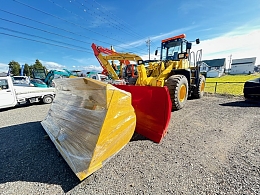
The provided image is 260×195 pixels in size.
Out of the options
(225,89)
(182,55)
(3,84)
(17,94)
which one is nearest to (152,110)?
(182,55)

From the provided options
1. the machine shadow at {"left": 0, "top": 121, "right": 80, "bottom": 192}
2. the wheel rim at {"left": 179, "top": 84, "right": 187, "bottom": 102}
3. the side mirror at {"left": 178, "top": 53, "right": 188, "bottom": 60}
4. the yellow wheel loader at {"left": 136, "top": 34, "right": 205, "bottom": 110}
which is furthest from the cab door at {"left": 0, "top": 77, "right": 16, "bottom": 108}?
the side mirror at {"left": 178, "top": 53, "right": 188, "bottom": 60}

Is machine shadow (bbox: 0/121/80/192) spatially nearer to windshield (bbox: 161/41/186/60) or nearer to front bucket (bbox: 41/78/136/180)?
front bucket (bbox: 41/78/136/180)

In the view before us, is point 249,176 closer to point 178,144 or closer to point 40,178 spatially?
point 178,144

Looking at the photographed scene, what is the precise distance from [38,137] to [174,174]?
10.8ft

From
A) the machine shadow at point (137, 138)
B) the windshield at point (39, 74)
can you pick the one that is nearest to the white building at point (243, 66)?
the windshield at point (39, 74)

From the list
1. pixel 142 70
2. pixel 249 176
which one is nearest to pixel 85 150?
pixel 249 176

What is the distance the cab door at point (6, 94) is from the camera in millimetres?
6315

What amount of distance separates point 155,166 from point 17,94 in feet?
25.5

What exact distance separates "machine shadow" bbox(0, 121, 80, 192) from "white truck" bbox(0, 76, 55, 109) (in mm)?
3807

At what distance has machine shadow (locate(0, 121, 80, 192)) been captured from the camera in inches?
79.9

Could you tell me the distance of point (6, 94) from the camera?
6414 mm

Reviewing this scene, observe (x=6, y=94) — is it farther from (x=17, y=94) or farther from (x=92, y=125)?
(x=92, y=125)

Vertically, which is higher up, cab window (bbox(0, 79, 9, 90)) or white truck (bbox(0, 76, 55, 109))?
cab window (bbox(0, 79, 9, 90))

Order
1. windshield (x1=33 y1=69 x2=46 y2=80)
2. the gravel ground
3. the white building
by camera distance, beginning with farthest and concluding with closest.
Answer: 1. the white building
2. windshield (x1=33 y1=69 x2=46 y2=80)
3. the gravel ground
